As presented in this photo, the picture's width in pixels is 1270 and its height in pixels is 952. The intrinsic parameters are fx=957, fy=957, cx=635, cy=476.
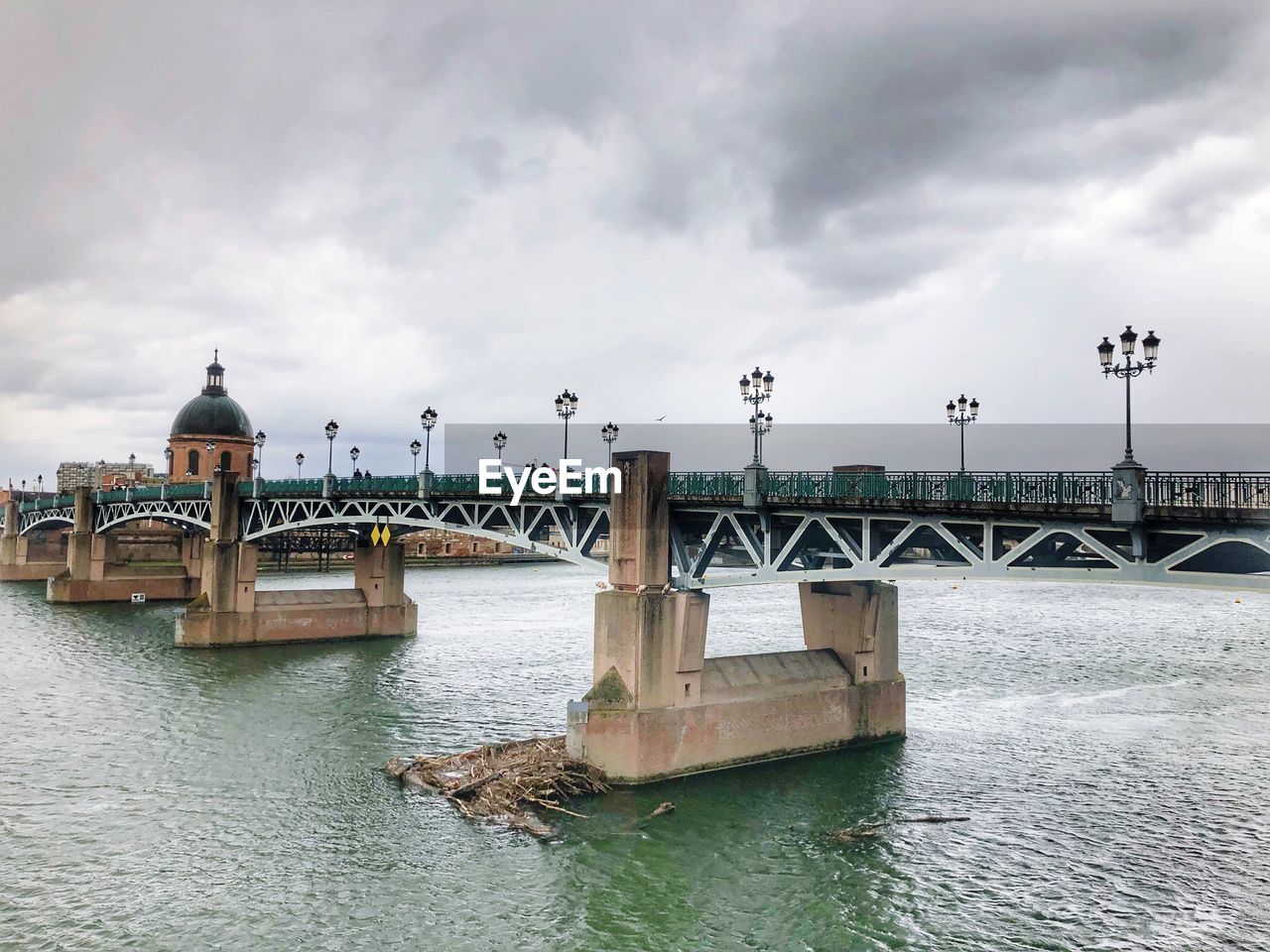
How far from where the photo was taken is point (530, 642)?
53156 mm

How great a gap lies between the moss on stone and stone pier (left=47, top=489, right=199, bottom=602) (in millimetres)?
57973

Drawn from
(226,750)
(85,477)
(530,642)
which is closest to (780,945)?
(226,750)

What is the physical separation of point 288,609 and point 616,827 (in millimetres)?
34141

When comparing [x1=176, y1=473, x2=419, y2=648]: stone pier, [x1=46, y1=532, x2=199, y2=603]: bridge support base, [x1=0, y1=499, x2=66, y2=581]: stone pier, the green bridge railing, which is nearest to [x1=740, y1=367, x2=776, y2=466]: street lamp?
the green bridge railing

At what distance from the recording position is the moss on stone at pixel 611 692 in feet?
82.9

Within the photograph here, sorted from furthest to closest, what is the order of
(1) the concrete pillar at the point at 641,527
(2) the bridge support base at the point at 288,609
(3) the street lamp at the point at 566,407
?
(2) the bridge support base at the point at 288,609 → (3) the street lamp at the point at 566,407 → (1) the concrete pillar at the point at 641,527

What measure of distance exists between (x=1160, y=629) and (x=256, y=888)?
181 feet

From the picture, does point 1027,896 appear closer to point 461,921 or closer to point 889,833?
point 889,833

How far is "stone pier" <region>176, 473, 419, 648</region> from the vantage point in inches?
1969

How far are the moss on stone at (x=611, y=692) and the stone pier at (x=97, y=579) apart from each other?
190 feet

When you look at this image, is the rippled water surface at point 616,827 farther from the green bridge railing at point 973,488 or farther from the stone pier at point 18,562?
the stone pier at point 18,562

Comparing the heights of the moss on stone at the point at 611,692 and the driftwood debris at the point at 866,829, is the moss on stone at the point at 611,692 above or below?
above

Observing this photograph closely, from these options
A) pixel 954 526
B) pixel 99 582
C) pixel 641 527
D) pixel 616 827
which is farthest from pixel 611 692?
pixel 99 582

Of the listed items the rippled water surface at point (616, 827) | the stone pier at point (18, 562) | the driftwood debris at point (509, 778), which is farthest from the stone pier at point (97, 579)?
the driftwood debris at point (509, 778)
